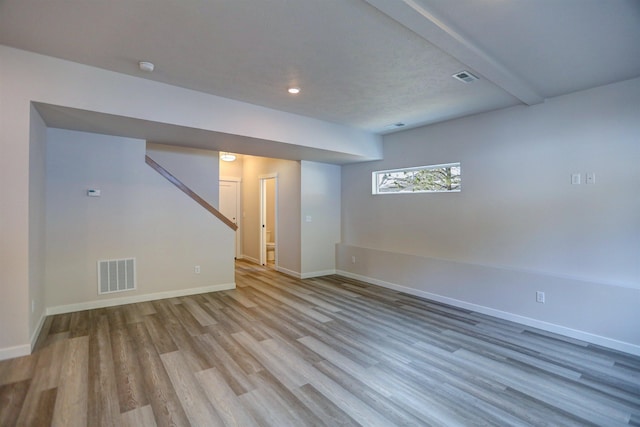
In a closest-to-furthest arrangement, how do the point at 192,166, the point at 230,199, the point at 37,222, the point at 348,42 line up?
1. the point at 348,42
2. the point at 37,222
3. the point at 192,166
4. the point at 230,199

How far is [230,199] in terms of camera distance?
7875 mm

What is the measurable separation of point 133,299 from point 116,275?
42 centimetres

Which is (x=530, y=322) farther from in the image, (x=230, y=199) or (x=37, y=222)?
(x=230, y=199)

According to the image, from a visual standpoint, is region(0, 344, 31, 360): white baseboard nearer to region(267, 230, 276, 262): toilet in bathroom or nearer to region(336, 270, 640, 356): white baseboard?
region(336, 270, 640, 356): white baseboard

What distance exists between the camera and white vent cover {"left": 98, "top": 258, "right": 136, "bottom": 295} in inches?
160

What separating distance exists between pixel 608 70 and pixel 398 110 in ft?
6.78

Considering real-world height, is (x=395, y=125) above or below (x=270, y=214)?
above

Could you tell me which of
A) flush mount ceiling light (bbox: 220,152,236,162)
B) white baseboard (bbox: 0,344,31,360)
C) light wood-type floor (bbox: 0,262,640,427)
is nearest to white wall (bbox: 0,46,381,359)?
white baseboard (bbox: 0,344,31,360)

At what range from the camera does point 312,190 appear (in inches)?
237

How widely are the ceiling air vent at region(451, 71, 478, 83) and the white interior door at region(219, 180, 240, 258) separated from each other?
6.06 meters

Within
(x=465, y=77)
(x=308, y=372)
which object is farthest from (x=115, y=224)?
(x=465, y=77)

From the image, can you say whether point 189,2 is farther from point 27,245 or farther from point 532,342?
point 532,342

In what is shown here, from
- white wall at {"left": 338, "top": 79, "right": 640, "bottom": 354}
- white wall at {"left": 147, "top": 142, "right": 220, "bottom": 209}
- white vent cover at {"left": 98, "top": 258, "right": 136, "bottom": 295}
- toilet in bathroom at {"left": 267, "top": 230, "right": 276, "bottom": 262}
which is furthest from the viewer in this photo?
toilet in bathroom at {"left": 267, "top": 230, "right": 276, "bottom": 262}

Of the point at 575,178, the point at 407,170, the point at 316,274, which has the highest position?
the point at 407,170
